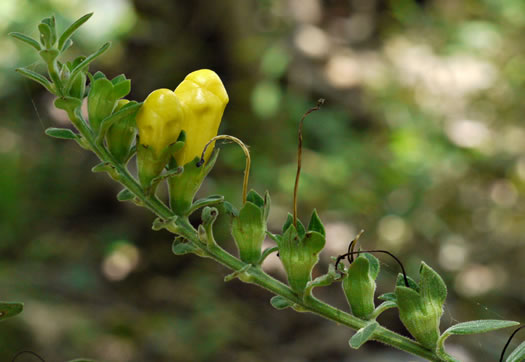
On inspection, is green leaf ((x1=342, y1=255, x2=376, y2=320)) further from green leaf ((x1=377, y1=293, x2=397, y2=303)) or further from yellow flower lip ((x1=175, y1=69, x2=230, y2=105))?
yellow flower lip ((x1=175, y1=69, x2=230, y2=105))

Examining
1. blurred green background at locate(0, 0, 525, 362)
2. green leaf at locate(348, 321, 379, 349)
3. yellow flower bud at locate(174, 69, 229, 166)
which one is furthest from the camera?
blurred green background at locate(0, 0, 525, 362)

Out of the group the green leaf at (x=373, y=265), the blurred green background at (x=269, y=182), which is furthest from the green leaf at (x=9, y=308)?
the blurred green background at (x=269, y=182)

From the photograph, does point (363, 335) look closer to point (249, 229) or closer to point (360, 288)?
point (360, 288)

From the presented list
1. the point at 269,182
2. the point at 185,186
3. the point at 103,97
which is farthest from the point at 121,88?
the point at 269,182

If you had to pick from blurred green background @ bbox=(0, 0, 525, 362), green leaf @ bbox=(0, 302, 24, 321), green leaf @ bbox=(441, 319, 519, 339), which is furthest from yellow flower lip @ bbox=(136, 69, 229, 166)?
blurred green background @ bbox=(0, 0, 525, 362)

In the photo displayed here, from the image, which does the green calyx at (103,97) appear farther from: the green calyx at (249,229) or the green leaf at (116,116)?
the green calyx at (249,229)
